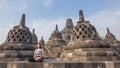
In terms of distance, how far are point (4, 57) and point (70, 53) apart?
6.89 metres

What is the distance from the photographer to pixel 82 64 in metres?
7.39

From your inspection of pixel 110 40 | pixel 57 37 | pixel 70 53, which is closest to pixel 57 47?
pixel 57 37

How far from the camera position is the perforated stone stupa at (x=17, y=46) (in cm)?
1475

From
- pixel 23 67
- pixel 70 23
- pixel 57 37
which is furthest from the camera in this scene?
pixel 70 23

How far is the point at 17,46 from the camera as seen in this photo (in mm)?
15445

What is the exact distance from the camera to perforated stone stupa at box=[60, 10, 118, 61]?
11.7 meters

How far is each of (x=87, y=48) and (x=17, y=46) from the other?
25.1 ft

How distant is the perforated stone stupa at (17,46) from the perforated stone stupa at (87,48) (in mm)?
4340

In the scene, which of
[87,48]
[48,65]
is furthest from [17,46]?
[48,65]

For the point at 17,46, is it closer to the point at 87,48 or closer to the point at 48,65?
the point at 87,48

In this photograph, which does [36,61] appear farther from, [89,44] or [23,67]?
[89,44]

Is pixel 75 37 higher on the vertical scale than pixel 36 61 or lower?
higher

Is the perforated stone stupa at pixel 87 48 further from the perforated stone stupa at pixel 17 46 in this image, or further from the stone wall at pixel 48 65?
the perforated stone stupa at pixel 17 46

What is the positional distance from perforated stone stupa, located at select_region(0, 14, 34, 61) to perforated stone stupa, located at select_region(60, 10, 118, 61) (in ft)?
14.2
